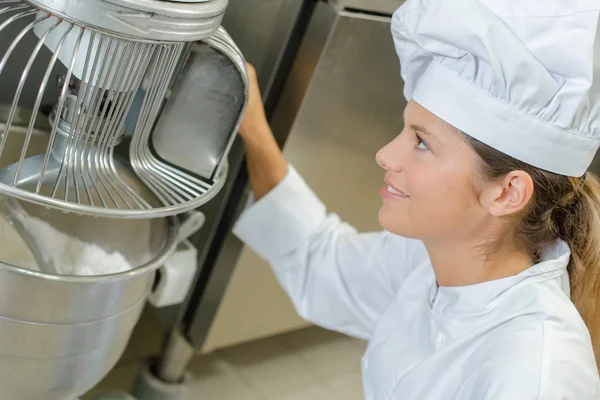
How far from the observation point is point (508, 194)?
0.69 m

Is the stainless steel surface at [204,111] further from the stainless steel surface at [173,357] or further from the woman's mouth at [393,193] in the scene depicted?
the stainless steel surface at [173,357]

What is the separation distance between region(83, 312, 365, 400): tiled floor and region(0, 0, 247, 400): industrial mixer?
1.63 feet

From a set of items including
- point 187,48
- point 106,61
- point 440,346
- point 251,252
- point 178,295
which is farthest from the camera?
point 251,252

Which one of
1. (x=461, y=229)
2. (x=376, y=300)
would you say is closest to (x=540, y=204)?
(x=461, y=229)

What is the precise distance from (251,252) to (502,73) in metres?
0.53

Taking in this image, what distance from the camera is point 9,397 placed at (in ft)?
2.32

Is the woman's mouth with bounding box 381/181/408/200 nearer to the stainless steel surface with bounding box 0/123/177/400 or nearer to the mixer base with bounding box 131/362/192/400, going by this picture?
the stainless steel surface with bounding box 0/123/177/400

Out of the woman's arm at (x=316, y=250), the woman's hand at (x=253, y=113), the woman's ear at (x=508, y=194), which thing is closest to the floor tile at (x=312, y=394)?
the woman's arm at (x=316, y=250)

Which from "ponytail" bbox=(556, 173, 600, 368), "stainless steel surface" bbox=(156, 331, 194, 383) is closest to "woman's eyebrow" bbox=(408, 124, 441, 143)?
"ponytail" bbox=(556, 173, 600, 368)

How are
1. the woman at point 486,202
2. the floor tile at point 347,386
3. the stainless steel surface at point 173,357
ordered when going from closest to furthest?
the woman at point 486,202 < the stainless steel surface at point 173,357 < the floor tile at point 347,386

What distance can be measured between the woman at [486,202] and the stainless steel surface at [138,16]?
219 millimetres

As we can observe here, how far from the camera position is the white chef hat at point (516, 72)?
0.59 meters

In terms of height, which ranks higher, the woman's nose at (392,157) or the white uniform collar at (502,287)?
the woman's nose at (392,157)

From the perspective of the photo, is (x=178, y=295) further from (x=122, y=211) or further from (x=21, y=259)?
(x=122, y=211)
